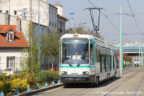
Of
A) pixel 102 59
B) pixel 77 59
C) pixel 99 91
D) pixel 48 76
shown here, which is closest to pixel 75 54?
pixel 77 59

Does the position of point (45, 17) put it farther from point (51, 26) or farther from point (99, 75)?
point (99, 75)

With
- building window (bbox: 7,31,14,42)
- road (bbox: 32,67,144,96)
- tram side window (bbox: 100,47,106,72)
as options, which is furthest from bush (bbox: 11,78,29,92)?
building window (bbox: 7,31,14,42)

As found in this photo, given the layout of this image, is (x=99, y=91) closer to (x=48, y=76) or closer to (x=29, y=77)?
(x=29, y=77)

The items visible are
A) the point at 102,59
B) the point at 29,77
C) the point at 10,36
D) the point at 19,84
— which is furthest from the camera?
the point at 10,36

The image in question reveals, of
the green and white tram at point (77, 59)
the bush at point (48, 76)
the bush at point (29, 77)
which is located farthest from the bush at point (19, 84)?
the bush at point (48, 76)

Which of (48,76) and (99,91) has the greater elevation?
(48,76)

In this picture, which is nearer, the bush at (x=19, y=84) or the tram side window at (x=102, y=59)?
the bush at (x=19, y=84)

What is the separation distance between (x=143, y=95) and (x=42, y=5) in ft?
150

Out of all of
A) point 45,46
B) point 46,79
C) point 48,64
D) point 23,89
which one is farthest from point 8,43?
point 23,89

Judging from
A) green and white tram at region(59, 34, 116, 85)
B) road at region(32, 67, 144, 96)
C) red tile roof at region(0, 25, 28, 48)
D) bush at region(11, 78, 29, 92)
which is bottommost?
road at region(32, 67, 144, 96)

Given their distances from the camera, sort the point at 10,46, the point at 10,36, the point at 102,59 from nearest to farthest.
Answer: the point at 102,59
the point at 10,46
the point at 10,36

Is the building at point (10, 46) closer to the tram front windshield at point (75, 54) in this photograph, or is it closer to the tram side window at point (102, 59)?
the tram side window at point (102, 59)

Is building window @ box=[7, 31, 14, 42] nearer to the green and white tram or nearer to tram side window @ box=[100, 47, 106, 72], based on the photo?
tram side window @ box=[100, 47, 106, 72]

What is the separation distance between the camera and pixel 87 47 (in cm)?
2166
